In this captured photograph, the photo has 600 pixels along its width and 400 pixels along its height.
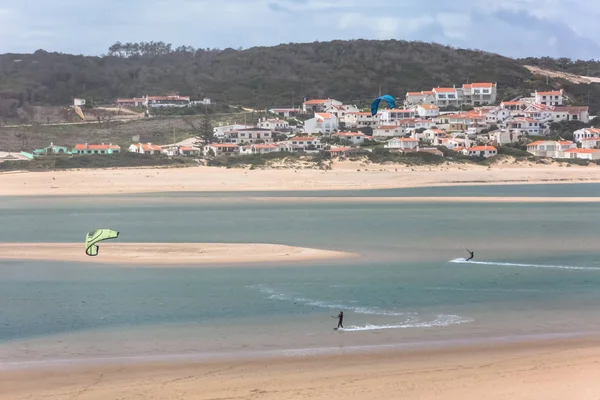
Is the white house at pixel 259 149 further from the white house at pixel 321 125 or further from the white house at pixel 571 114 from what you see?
the white house at pixel 571 114

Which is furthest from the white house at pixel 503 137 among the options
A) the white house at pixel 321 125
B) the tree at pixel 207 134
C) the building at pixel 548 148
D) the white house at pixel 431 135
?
the tree at pixel 207 134

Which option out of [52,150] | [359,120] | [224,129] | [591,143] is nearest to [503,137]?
[591,143]

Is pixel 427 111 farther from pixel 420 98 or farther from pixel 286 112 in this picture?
pixel 286 112

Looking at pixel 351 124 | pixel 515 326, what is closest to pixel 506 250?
pixel 515 326

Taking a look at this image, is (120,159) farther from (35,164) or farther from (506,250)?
(506,250)

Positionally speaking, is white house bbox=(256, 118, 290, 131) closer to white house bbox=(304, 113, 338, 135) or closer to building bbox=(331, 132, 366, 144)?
white house bbox=(304, 113, 338, 135)

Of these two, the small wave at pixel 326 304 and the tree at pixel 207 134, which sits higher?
the tree at pixel 207 134

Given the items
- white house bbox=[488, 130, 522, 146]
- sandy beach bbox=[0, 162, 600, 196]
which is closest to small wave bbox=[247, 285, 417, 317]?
sandy beach bbox=[0, 162, 600, 196]
